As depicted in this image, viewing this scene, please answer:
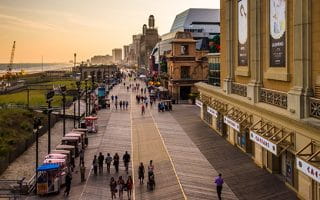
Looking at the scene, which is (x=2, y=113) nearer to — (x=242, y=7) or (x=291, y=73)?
(x=242, y=7)

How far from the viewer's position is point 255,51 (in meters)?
26.4

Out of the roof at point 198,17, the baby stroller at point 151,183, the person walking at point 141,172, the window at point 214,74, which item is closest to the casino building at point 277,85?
the baby stroller at point 151,183

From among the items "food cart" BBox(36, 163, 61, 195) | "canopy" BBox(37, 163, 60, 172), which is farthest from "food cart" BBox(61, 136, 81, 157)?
"food cart" BBox(36, 163, 61, 195)

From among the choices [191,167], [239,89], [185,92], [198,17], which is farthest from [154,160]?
[198,17]

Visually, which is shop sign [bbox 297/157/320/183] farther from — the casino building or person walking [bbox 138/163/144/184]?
person walking [bbox 138/163/144/184]

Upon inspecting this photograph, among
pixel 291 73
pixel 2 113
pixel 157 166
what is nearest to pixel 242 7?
pixel 291 73

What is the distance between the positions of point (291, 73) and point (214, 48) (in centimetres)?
4530

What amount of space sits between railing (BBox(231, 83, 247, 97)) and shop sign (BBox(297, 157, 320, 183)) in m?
13.5

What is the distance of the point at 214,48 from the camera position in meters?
65.7

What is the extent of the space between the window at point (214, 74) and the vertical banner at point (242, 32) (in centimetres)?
1626

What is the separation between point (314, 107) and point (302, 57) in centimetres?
249

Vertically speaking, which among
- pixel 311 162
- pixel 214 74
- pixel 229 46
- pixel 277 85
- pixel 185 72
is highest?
pixel 229 46

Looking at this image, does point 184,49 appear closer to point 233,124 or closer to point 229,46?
point 229,46

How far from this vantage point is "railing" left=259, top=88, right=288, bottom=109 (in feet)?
70.9
